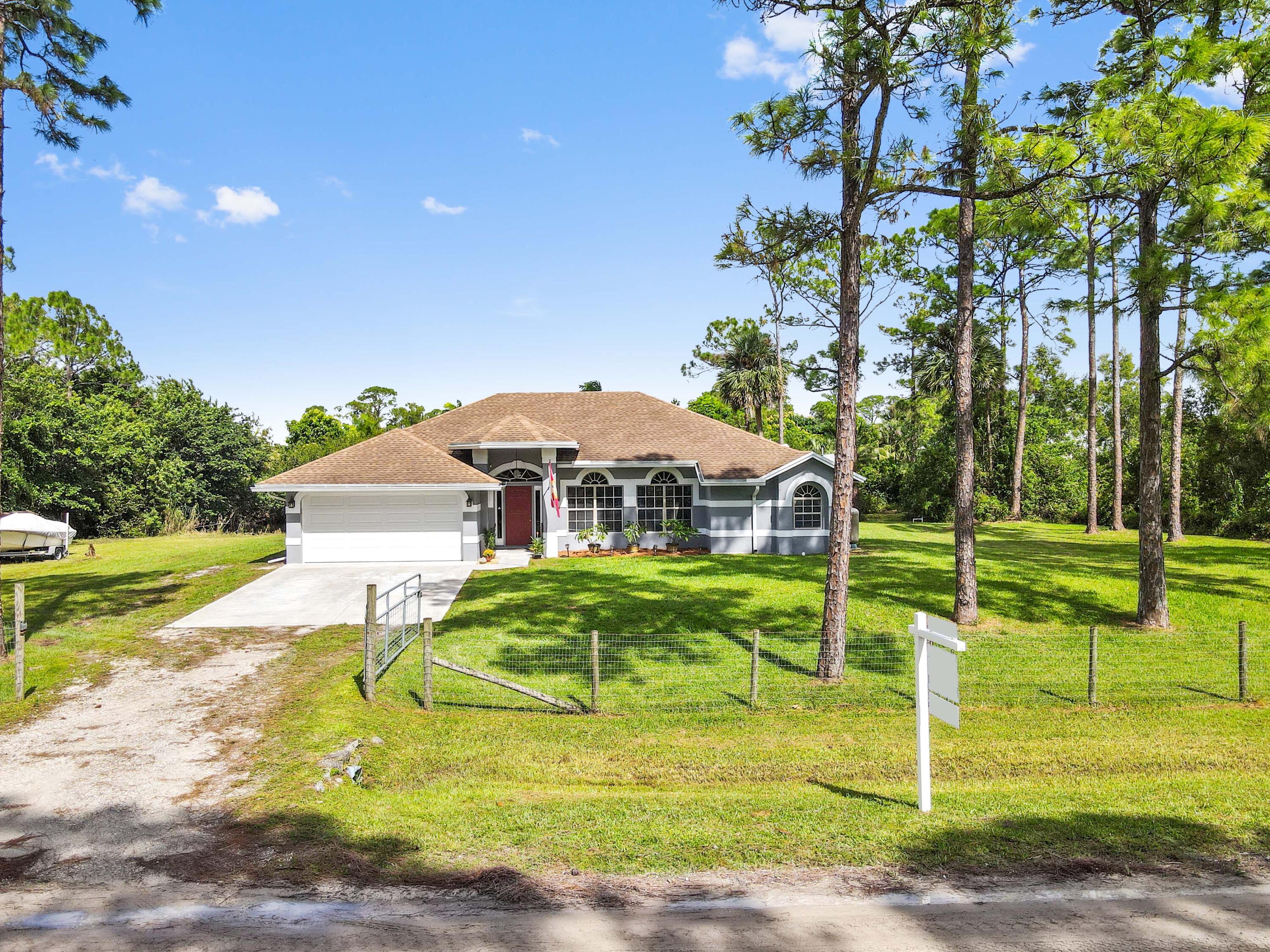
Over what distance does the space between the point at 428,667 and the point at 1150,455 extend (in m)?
13.3

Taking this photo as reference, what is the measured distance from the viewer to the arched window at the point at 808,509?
24531 millimetres

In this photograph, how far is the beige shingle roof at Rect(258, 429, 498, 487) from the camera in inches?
876

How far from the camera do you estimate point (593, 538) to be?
25.2 meters

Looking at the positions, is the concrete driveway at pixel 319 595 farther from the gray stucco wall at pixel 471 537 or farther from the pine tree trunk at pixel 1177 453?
the pine tree trunk at pixel 1177 453

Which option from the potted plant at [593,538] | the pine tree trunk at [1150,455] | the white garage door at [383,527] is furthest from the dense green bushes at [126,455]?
the pine tree trunk at [1150,455]

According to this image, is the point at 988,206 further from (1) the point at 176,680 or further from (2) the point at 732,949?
(1) the point at 176,680

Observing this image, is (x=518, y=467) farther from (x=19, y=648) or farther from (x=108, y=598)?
(x=19, y=648)

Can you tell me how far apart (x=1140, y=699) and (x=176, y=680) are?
14225 millimetres

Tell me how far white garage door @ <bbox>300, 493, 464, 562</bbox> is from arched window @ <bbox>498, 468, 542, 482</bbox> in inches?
116

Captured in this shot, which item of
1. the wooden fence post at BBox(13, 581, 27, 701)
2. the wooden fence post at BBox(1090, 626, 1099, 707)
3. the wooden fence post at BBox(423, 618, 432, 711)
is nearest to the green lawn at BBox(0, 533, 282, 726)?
the wooden fence post at BBox(13, 581, 27, 701)

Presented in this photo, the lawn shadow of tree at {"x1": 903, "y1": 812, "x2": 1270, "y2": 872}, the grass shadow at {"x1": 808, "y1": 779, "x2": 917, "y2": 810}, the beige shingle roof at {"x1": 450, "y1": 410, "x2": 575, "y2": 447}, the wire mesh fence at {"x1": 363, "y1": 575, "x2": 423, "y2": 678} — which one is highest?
the beige shingle roof at {"x1": 450, "y1": 410, "x2": 575, "y2": 447}

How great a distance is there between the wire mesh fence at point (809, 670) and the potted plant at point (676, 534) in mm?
11360

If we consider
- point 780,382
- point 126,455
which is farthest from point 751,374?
point 126,455

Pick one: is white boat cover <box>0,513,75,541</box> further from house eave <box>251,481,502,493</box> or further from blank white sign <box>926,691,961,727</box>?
blank white sign <box>926,691,961,727</box>
